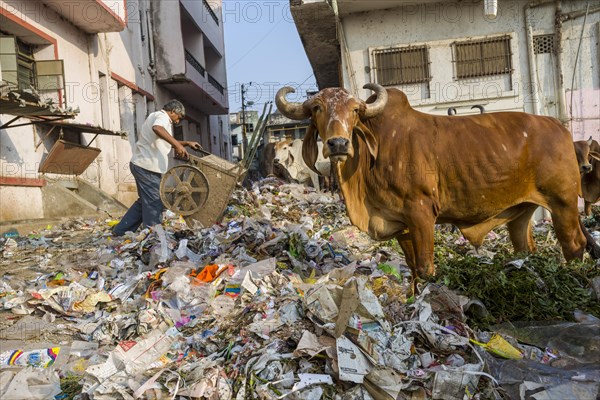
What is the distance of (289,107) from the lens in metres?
4.34

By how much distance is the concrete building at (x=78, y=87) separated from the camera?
9.23 m

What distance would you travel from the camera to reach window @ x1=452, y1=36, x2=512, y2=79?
10.9 metres

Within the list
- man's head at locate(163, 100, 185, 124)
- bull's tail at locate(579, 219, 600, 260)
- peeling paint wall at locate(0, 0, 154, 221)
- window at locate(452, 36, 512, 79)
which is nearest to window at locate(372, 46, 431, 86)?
window at locate(452, 36, 512, 79)

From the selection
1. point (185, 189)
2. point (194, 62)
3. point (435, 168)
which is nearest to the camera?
point (435, 168)

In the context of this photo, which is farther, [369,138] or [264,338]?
[369,138]

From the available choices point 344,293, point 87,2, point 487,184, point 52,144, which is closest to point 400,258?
point 487,184

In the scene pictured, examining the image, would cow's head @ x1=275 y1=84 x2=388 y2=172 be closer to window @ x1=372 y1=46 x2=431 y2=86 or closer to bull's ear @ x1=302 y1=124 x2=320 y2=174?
bull's ear @ x1=302 y1=124 x2=320 y2=174

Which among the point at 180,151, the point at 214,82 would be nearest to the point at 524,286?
the point at 180,151

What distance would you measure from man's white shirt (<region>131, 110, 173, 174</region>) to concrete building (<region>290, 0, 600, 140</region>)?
4.94 meters

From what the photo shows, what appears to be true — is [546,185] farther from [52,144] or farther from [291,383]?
[52,144]

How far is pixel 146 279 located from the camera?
468 centimetres

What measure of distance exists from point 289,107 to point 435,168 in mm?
1284

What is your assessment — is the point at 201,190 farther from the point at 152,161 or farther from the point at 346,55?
the point at 346,55

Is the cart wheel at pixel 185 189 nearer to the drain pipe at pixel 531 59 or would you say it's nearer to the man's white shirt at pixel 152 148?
the man's white shirt at pixel 152 148
